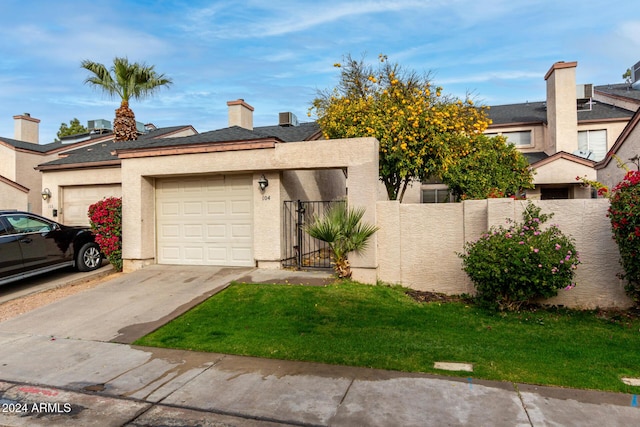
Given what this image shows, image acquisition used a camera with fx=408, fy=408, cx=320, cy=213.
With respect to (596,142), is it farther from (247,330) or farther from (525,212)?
(247,330)

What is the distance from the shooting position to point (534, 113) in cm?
2205

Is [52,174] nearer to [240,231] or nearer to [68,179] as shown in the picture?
[68,179]

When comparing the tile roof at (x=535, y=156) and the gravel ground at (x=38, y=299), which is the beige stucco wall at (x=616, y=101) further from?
the gravel ground at (x=38, y=299)

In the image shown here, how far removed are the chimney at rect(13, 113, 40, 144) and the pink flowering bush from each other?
23.1m

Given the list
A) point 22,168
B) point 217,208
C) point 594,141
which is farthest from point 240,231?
point 594,141

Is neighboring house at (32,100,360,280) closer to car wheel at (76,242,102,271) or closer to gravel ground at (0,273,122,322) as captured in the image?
car wheel at (76,242,102,271)

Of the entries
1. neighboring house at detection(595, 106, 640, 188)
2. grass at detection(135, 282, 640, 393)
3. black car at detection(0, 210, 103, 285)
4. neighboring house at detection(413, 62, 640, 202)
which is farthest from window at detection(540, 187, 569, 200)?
black car at detection(0, 210, 103, 285)

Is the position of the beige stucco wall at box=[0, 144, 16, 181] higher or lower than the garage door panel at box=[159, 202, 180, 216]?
higher

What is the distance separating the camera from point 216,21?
10.1 meters

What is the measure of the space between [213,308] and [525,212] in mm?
5818

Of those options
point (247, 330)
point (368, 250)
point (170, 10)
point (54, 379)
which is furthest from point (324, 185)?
point (54, 379)

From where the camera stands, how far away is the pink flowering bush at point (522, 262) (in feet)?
21.6

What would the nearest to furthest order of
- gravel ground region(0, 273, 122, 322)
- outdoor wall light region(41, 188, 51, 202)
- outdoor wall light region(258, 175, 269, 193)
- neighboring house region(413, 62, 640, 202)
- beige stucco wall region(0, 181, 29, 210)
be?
gravel ground region(0, 273, 122, 322) → outdoor wall light region(258, 175, 269, 193) → outdoor wall light region(41, 188, 51, 202) → beige stucco wall region(0, 181, 29, 210) → neighboring house region(413, 62, 640, 202)

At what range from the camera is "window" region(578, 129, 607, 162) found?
19.8 meters
